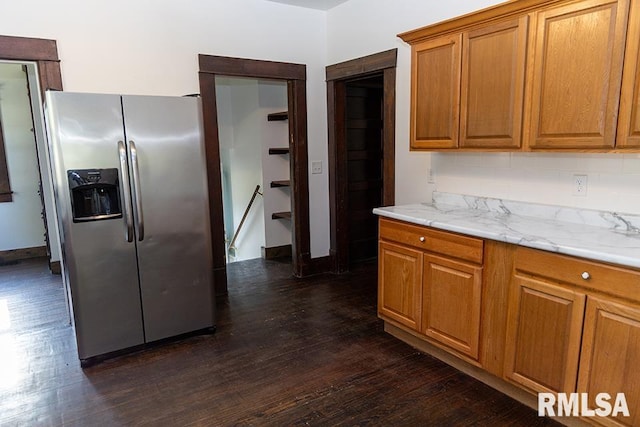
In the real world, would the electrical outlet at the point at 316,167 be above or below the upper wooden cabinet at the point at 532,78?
below

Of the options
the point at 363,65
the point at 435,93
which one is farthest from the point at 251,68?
the point at 435,93

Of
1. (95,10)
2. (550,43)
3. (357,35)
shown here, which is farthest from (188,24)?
(550,43)

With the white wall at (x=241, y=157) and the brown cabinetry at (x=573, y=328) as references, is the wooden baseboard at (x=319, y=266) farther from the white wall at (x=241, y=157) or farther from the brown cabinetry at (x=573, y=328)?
the brown cabinetry at (x=573, y=328)

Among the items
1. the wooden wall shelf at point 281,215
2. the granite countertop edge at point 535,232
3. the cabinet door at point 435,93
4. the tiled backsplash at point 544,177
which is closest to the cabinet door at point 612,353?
the granite countertop edge at point 535,232

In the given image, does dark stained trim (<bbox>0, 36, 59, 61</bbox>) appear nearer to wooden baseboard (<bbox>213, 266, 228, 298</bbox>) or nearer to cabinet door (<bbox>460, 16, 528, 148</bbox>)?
wooden baseboard (<bbox>213, 266, 228, 298</bbox>)

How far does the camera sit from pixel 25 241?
5363 millimetres

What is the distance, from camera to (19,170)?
5.29 meters

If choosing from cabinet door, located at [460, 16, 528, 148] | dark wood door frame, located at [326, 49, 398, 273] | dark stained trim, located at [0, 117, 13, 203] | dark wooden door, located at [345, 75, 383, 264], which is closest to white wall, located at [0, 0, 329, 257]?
dark wood door frame, located at [326, 49, 398, 273]

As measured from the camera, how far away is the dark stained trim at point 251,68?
3629mm

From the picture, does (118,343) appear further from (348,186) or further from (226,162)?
(226,162)

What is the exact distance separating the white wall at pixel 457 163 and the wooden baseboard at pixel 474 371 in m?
1.09

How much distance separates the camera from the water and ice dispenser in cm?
255

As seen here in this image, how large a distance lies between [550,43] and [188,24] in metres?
2.80

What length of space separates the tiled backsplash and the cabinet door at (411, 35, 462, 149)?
34 cm
